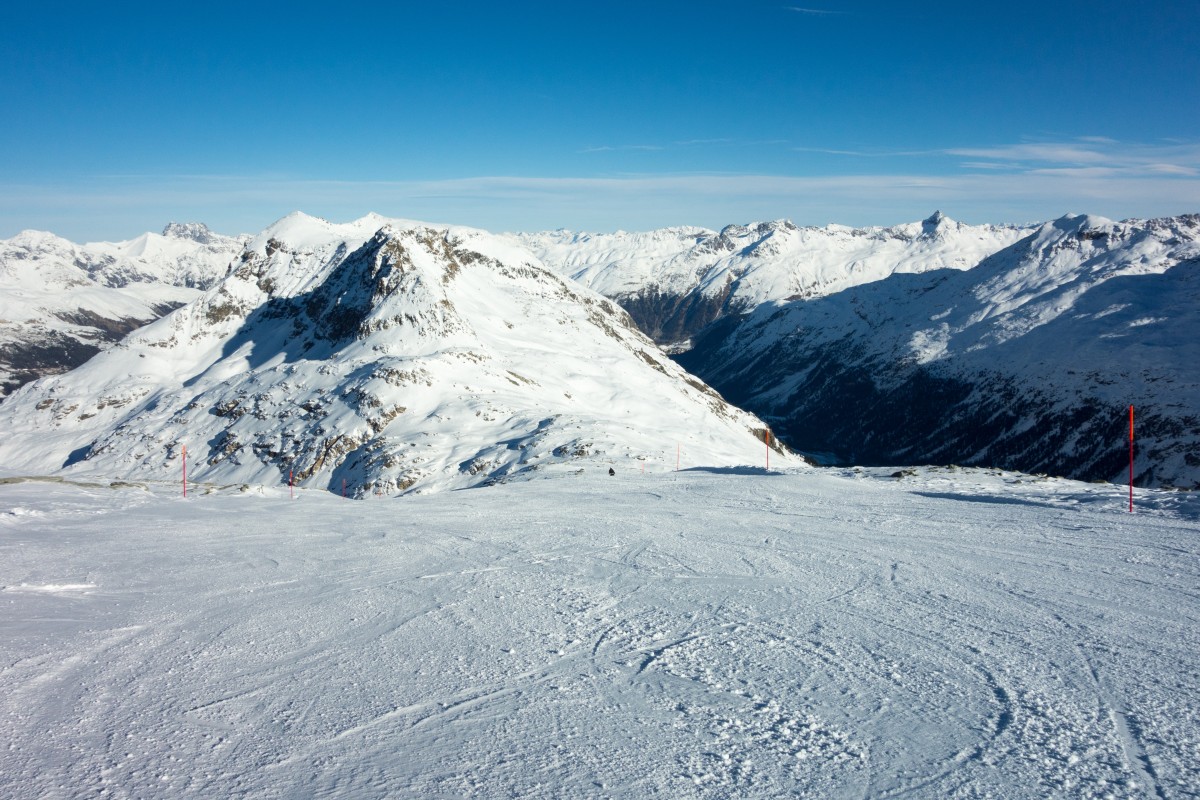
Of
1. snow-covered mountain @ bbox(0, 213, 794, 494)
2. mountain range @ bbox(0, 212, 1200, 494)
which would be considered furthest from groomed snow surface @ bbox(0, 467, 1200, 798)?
mountain range @ bbox(0, 212, 1200, 494)

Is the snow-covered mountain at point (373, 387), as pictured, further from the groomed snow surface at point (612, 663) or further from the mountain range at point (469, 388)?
the groomed snow surface at point (612, 663)

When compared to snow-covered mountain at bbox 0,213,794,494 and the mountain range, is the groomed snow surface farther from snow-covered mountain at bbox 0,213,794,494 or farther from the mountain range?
the mountain range

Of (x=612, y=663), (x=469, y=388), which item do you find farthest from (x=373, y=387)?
(x=612, y=663)

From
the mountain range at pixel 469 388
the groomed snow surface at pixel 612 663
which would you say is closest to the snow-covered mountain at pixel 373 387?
the mountain range at pixel 469 388

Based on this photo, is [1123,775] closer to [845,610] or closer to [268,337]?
[845,610]

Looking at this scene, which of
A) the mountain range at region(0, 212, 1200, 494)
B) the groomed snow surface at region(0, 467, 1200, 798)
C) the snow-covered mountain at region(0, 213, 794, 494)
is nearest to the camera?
the groomed snow surface at region(0, 467, 1200, 798)

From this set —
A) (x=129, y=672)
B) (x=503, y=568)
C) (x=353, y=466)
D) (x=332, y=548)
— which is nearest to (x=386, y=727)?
(x=129, y=672)

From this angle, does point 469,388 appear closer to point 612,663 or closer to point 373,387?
point 373,387

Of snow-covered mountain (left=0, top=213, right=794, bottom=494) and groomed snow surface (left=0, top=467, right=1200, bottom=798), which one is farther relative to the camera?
snow-covered mountain (left=0, top=213, right=794, bottom=494)
